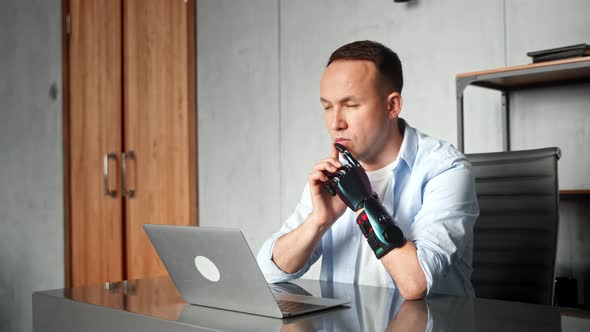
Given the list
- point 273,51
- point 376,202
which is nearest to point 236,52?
point 273,51

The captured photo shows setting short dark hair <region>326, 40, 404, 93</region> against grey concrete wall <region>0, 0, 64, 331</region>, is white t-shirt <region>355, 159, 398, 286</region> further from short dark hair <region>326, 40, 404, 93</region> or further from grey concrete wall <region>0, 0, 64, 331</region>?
grey concrete wall <region>0, 0, 64, 331</region>

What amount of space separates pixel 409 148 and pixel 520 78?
1.02m

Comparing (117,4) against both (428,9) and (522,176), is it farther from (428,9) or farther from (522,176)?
(522,176)

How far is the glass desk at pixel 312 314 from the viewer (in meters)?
1.07

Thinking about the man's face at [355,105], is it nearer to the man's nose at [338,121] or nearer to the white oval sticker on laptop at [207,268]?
the man's nose at [338,121]

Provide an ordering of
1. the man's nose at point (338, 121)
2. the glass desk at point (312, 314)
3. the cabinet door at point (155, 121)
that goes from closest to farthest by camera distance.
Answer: the glass desk at point (312, 314)
the man's nose at point (338, 121)
the cabinet door at point (155, 121)

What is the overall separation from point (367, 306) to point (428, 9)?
6.84ft

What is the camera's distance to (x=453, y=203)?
1.60 meters

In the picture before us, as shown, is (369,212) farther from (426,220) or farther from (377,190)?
(377,190)

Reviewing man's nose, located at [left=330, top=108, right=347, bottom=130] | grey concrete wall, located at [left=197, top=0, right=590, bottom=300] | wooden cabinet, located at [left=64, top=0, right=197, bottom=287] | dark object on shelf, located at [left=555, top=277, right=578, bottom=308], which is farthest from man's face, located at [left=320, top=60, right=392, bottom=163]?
wooden cabinet, located at [left=64, top=0, right=197, bottom=287]

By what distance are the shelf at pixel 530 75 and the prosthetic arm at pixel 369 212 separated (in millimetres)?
1183

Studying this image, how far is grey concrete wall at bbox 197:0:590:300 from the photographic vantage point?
2697mm

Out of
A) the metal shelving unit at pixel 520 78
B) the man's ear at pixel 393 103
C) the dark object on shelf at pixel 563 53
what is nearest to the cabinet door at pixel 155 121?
the metal shelving unit at pixel 520 78

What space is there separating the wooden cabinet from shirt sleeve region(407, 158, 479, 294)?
258 cm
